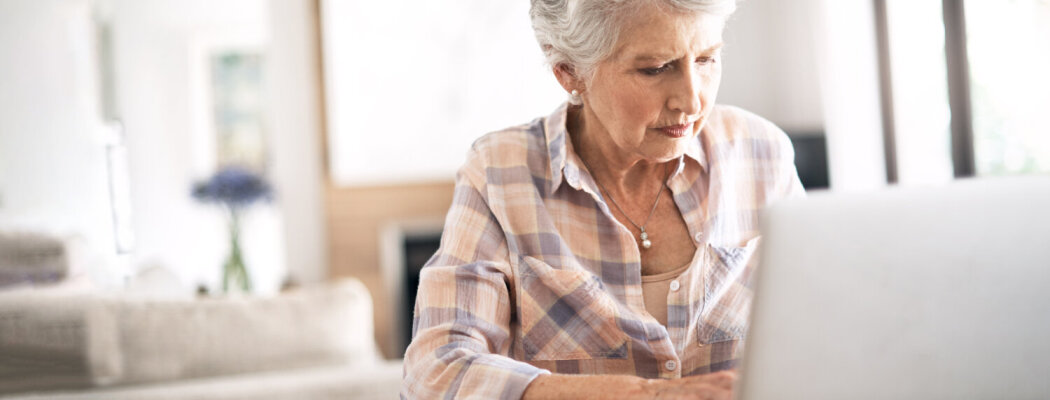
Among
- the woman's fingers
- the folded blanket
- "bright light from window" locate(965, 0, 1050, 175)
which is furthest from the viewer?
"bright light from window" locate(965, 0, 1050, 175)

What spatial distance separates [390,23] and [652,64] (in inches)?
142

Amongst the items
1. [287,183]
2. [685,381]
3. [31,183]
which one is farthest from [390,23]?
[685,381]

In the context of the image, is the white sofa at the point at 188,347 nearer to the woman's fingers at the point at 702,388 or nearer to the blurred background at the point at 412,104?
the woman's fingers at the point at 702,388

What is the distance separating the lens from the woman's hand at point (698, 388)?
76 cm

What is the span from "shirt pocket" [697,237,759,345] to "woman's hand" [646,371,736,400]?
295 millimetres

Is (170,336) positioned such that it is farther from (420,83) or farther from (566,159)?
(420,83)

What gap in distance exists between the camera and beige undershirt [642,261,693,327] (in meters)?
1.09

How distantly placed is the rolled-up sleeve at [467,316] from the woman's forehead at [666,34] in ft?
0.82

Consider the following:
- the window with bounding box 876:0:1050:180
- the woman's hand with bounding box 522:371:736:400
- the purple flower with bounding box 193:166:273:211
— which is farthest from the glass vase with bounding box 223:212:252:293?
the woman's hand with bounding box 522:371:736:400

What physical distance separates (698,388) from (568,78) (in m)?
0.52

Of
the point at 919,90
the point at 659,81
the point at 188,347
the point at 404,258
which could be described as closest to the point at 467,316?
the point at 659,81

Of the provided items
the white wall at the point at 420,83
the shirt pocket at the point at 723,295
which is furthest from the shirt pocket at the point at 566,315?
the white wall at the point at 420,83

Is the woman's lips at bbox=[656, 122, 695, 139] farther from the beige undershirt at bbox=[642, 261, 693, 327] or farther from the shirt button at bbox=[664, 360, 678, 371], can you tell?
the shirt button at bbox=[664, 360, 678, 371]

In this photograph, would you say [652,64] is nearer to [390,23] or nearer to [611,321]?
[611,321]
